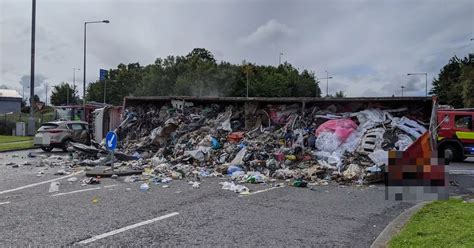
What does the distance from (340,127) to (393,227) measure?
715cm

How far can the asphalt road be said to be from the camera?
20.0ft

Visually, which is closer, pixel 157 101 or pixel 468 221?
pixel 468 221

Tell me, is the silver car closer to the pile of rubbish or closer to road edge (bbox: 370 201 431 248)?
the pile of rubbish

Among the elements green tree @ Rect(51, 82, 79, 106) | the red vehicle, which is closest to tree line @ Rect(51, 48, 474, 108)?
green tree @ Rect(51, 82, 79, 106)

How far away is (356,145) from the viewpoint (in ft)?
43.6

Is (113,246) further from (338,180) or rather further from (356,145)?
(356,145)

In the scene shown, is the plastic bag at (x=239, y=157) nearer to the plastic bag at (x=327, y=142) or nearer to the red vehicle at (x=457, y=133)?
A: the plastic bag at (x=327, y=142)

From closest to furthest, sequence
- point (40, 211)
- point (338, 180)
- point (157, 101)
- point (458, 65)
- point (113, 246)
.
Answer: point (113, 246) < point (40, 211) < point (338, 180) < point (157, 101) < point (458, 65)

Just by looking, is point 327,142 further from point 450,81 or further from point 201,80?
point 450,81

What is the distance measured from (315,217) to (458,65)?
71.0 metres

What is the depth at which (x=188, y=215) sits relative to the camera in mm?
7520

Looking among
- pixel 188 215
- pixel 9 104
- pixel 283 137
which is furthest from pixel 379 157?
pixel 9 104

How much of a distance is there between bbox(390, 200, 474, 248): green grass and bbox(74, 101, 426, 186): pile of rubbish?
155 inches

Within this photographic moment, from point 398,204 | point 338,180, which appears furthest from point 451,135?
point 398,204
